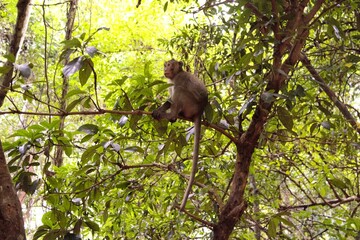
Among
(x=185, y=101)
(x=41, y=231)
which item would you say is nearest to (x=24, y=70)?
(x=41, y=231)

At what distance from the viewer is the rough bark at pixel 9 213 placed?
1.25 meters

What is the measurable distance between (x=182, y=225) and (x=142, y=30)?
4.16 m

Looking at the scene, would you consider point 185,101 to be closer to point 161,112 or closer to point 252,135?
point 161,112

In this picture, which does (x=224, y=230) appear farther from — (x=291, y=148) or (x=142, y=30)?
(x=142, y=30)

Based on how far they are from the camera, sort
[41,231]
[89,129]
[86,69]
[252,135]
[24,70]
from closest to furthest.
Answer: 1. [24,70]
2. [86,69]
3. [41,231]
4. [89,129]
5. [252,135]

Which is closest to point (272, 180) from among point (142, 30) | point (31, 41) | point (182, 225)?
point (182, 225)

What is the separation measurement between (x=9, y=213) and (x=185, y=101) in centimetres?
170

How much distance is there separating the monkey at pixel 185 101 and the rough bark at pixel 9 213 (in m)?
0.90

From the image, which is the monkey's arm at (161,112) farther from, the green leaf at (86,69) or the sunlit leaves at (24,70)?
the sunlit leaves at (24,70)

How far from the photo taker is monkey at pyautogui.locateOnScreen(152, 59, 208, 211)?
91.6 inches

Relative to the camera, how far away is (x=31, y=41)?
234 inches

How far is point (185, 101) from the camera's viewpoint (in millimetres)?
2826

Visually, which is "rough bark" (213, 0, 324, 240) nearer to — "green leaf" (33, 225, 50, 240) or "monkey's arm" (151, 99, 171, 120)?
"monkey's arm" (151, 99, 171, 120)

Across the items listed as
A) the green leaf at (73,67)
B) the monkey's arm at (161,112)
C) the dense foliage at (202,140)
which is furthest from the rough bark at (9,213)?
the monkey's arm at (161,112)
